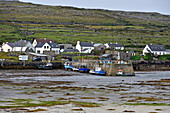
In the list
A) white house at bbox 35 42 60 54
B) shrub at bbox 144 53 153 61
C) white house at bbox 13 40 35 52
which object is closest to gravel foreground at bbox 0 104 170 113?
shrub at bbox 144 53 153 61

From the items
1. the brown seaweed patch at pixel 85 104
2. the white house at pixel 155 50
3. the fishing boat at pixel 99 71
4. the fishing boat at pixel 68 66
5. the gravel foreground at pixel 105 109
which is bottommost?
the gravel foreground at pixel 105 109

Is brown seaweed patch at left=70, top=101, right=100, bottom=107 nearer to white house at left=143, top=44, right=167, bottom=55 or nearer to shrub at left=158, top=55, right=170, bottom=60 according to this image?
shrub at left=158, top=55, right=170, bottom=60

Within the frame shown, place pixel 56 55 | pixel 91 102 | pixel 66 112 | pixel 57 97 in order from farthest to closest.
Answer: pixel 56 55 → pixel 57 97 → pixel 91 102 → pixel 66 112

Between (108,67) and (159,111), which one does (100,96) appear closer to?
(159,111)

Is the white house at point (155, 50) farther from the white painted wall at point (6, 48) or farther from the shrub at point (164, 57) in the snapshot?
the white painted wall at point (6, 48)

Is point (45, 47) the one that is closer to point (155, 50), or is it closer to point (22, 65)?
point (22, 65)

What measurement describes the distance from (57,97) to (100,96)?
497 cm

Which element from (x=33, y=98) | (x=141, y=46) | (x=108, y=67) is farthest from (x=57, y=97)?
(x=141, y=46)

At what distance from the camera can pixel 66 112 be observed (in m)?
33.2

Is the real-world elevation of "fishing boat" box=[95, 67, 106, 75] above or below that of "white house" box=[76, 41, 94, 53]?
below

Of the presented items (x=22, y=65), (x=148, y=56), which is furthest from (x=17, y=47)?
(x=148, y=56)

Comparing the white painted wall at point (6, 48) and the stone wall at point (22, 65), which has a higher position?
the white painted wall at point (6, 48)

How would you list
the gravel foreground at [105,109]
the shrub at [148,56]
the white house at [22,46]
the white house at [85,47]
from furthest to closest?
the white house at [85,47], the white house at [22,46], the shrub at [148,56], the gravel foreground at [105,109]

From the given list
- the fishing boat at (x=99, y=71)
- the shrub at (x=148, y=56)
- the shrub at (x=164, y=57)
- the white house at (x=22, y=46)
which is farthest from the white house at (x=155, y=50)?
the fishing boat at (x=99, y=71)
